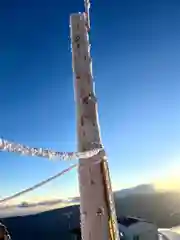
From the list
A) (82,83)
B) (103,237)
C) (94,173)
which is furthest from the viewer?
(82,83)

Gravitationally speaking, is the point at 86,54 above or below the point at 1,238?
above

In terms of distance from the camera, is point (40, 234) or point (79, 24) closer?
point (79, 24)

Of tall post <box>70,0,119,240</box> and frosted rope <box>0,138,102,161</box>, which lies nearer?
frosted rope <box>0,138,102,161</box>

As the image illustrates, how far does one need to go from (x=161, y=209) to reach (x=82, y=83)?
113 feet

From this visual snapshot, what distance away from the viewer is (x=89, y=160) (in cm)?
397

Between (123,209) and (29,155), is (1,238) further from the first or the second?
(123,209)

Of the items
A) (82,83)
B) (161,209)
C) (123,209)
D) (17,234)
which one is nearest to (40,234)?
(17,234)

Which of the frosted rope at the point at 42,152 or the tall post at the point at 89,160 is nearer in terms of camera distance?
the frosted rope at the point at 42,152

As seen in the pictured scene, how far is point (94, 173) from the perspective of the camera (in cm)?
394

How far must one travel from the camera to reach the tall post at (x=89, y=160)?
3.72m

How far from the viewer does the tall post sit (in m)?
3.72

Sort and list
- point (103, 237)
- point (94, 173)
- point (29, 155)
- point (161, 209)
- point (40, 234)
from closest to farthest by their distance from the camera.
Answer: point (29, 155) → point (103, 237) → point (94, 173) → point (40, 234) → point (161, 209)

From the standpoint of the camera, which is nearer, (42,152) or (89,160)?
(42,152)

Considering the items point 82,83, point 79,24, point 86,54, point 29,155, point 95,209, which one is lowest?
point 95,209
